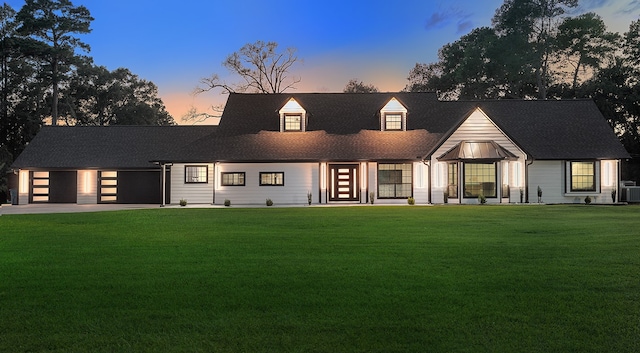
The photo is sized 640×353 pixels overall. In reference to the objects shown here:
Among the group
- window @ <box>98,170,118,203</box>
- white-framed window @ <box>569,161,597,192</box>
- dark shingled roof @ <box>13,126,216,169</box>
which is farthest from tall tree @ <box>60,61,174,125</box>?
white-framed window @ <box>569,161,597,192</box>

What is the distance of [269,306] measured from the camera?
6480mm

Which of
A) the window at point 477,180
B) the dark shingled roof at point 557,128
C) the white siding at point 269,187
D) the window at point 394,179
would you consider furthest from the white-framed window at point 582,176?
the white siding at point 269,187

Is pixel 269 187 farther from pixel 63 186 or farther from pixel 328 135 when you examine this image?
pixel 63 186

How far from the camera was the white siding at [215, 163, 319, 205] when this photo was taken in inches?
1216

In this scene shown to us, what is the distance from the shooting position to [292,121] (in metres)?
34.1

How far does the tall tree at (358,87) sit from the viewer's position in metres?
60.7

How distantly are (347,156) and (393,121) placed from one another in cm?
490

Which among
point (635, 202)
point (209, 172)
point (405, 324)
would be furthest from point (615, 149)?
point (405, 324)

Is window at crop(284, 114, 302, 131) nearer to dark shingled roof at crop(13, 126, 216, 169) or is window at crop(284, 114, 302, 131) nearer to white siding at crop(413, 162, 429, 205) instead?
dark shingled roof at crop(13, 126, 216, 169)

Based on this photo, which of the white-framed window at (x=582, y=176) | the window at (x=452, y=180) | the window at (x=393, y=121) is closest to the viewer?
the window at (x=452, y=180)

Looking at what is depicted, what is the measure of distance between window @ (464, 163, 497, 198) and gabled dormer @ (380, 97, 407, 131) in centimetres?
596

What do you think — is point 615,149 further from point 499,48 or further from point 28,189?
point 28,189

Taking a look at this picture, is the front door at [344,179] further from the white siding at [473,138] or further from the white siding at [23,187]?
the white siding at [23,187]

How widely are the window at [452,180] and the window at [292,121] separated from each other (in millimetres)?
9882
